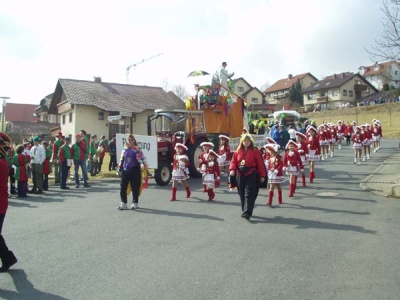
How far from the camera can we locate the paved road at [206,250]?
189 inches

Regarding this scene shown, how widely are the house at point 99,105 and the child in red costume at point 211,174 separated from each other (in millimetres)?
26458

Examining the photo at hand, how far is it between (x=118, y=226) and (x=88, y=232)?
26.7 inches

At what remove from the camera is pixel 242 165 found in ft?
29.3

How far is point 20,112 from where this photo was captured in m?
73.2

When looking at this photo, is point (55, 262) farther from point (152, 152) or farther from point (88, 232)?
point (152, 152)

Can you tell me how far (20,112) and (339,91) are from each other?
199 feet

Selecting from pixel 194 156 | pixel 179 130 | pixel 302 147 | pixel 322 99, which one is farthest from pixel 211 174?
pixel 322 99

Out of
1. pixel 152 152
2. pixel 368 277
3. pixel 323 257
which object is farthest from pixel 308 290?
pixel 152 152

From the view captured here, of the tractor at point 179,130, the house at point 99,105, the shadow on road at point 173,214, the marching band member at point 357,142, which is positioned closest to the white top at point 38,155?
the tractor at point 179,130

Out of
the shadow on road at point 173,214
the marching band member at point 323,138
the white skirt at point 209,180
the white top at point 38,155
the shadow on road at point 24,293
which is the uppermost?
the marching band member at point 323,138

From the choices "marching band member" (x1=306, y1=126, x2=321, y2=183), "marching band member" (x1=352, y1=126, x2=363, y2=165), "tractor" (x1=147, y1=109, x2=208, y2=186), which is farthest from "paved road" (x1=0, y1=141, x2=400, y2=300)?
"marching band member" (x1=352, y1=126, x2=363, y2=165)

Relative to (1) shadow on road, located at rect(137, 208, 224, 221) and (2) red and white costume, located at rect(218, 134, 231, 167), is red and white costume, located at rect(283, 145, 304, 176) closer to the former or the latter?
(2) red and white costume, located at rect(218, 134, 231, 167)

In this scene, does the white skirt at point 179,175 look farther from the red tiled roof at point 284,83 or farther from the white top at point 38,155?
the red tiled roof at point 284,83

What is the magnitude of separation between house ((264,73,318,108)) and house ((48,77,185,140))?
52.8 metres
